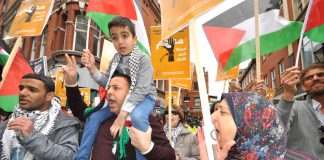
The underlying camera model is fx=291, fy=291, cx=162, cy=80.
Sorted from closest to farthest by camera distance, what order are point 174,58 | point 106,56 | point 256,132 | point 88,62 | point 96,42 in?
1. point 256,132
2. point 88,62
3. point 174,58
4. point 106,56
5. point 96,42

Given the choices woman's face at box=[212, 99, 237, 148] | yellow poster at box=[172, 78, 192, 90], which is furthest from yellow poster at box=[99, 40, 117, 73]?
woman's face at box=[212, 99, 237, 148]

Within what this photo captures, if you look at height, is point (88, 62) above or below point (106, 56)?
below

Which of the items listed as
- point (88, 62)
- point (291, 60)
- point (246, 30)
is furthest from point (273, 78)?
point (88, 62)

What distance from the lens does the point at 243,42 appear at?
3617mm

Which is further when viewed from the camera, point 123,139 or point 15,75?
point 15,75

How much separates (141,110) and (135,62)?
0.46 m

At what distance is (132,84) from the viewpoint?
228 centimetres

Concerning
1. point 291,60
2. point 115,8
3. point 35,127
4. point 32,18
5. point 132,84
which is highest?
point 291,60

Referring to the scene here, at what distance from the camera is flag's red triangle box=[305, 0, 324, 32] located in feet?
10.9

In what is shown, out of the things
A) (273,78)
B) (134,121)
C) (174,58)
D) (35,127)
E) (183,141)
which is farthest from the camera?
(273,78)

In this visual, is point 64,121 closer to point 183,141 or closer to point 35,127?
point 35,127

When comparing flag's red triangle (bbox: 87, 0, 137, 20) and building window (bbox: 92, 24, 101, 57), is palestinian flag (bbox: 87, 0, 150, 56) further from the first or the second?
building window (bbox: 92, 24, 101, 57)

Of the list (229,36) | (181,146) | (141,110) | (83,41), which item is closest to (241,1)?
(229,36)

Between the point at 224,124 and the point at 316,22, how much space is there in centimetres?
226
